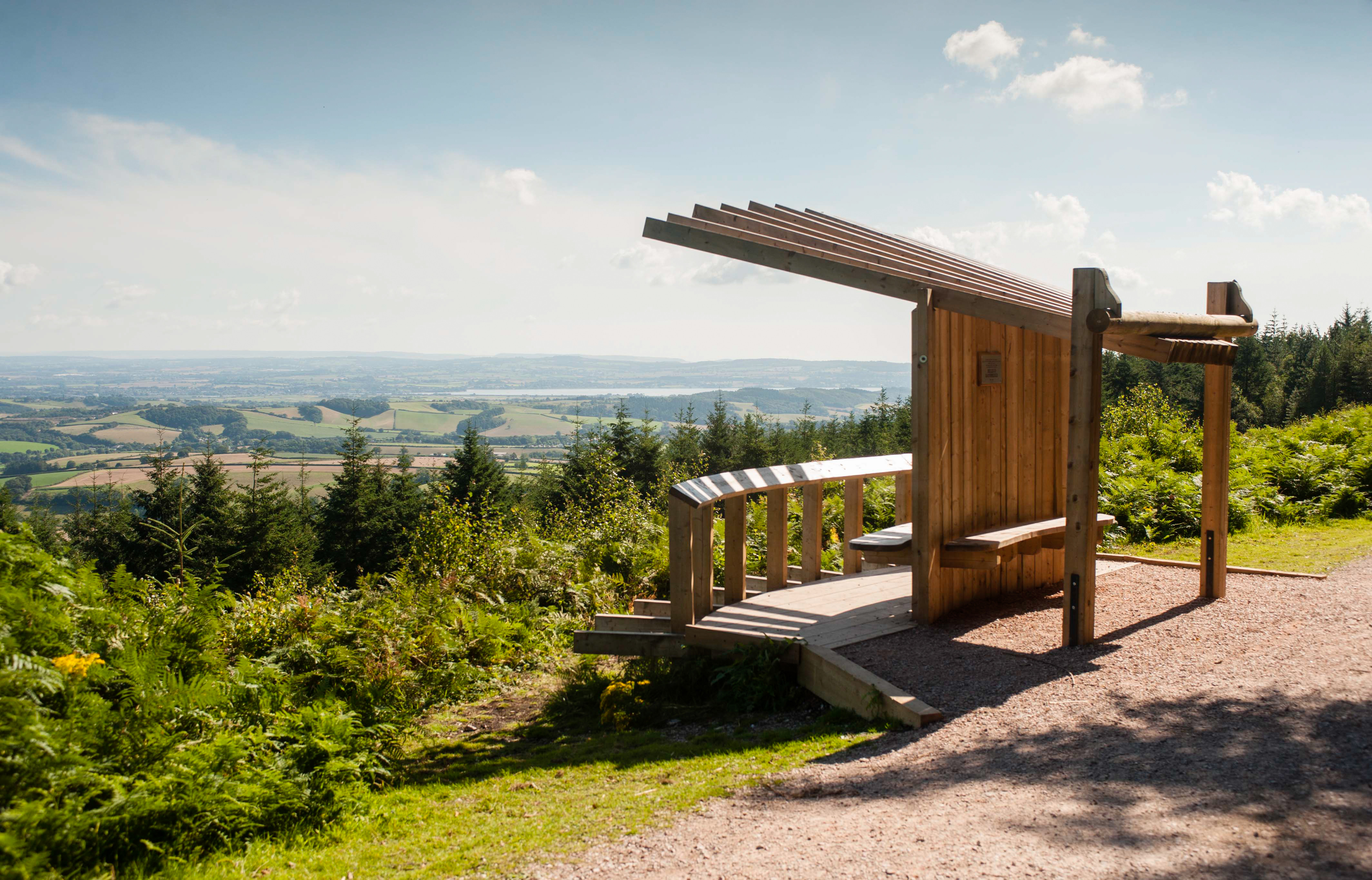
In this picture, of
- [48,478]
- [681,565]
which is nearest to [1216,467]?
[681,565]

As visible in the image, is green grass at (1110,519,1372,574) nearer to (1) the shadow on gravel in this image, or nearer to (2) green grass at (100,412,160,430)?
(1) the shadow on gravel

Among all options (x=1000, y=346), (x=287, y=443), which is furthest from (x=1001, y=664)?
(x=287, y=443)

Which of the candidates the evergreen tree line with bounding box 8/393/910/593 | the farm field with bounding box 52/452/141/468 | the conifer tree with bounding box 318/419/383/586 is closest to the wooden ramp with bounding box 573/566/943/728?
the evergreen tree line with bounding box 8/393/910/593

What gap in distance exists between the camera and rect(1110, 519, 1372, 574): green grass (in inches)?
304

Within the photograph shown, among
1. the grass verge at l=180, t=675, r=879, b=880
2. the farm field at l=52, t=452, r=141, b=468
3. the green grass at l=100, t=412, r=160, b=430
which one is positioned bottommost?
the farm field at l=52, t=452, r=141, b=468

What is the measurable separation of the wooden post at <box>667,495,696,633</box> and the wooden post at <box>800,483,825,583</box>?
1640mm

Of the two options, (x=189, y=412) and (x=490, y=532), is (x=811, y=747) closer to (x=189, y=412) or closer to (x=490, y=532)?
(x=490, y=532)

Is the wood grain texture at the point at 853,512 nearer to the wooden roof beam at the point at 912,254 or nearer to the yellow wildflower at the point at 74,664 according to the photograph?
the wooden roof beam at the point at 912,254

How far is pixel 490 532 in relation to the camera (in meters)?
11.6

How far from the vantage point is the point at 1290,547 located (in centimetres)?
860

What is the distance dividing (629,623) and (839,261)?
11.0ft

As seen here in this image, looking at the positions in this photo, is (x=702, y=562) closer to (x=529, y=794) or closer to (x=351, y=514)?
(x=529, y=794)

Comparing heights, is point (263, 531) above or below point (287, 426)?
below

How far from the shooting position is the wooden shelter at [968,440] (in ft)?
17.7
